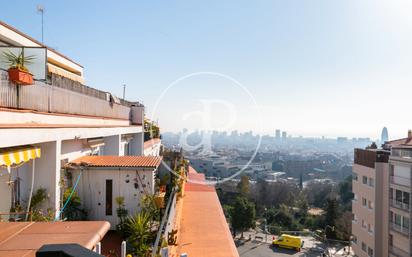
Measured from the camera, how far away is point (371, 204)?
24.6 metres

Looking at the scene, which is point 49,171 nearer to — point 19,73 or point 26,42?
point 19,73

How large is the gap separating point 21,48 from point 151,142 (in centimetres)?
1201

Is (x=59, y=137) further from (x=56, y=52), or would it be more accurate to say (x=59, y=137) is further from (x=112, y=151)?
(x=56, y=52)

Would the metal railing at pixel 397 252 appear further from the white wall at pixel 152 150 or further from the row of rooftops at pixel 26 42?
the row of rooftops at pixel 26 42

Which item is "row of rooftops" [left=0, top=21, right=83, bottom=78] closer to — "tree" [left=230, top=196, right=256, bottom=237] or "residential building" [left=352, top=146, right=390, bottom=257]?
"residential building" [left=352, top=146, right=390, bottom=257]

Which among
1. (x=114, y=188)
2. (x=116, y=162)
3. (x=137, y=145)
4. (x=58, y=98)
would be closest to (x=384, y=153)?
(x=137, y=145)

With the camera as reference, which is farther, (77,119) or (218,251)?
(77,119)

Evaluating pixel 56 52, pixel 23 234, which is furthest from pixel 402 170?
pixel 23 234

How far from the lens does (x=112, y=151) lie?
11398mm

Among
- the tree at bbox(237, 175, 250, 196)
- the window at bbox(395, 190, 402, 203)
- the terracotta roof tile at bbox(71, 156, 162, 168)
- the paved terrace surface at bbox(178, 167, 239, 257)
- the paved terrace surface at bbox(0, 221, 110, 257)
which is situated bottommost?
the tree at bbox(237, 175, 250, 196)

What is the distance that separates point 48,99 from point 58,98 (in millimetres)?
591

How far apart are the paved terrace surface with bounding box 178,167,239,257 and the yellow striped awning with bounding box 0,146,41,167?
2996 mm

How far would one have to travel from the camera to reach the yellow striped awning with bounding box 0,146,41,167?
454 centimetres

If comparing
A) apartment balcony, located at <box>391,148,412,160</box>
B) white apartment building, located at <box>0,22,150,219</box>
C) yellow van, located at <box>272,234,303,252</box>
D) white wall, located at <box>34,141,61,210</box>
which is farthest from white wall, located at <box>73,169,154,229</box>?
yellow van, located at <box>272,234,303,252</box>
